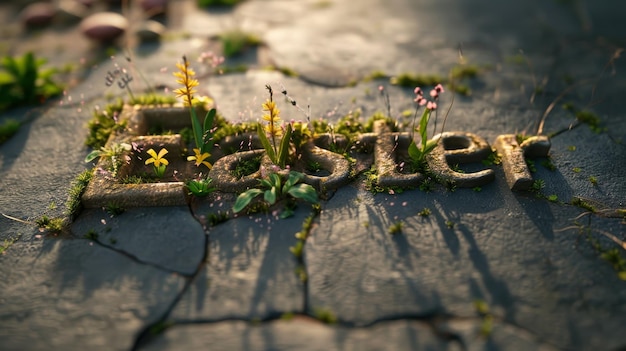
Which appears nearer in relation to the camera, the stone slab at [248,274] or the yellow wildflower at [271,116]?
the stone slab at [248,274]

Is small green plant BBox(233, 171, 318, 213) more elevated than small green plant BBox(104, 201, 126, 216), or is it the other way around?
small green plant BBox(233, 171, 318, 213)

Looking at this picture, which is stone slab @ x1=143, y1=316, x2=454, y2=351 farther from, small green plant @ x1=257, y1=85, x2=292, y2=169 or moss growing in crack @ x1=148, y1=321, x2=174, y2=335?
small green plant @ x1=257, y1=85, x2=292, y2=169

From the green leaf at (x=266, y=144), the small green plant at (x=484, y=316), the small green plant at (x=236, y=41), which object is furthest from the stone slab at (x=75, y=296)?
the small green plant at (x=236, y=41)

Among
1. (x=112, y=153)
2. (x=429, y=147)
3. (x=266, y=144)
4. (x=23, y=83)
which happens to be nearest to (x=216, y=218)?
(x=266, y=144)

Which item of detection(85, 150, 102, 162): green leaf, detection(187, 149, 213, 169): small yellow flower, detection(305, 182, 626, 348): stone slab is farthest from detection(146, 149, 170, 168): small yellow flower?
detection(305, 182, 626, 348): stone slab

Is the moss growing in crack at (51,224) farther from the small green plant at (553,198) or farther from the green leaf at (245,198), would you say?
the small green plant at (553,198)

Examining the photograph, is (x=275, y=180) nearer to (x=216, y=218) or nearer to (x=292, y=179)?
(x=292, y=179)

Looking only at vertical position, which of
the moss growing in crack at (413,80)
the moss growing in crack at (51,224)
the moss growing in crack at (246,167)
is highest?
the moss growing in crack at (413,80)
